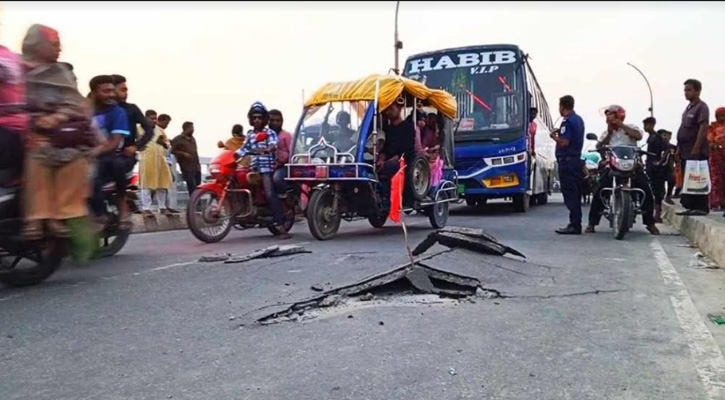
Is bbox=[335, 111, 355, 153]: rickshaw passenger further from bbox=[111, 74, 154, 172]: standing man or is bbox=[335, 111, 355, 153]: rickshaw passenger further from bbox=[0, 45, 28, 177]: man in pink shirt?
bbox=[0, 45, 28, 177]: man in pink shirt

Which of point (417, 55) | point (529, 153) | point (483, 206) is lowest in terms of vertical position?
point (483, 206)

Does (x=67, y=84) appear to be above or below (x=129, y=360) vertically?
above

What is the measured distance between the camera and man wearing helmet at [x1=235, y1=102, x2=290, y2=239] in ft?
28.9

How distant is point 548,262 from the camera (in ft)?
21.8

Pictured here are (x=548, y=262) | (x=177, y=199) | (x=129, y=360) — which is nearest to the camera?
(x=129, y=360)

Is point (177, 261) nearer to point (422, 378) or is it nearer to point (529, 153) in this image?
point (422, 378)

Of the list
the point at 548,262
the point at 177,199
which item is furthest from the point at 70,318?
the point at 177,199

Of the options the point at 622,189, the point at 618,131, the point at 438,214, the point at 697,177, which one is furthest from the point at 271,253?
the point at 697,177

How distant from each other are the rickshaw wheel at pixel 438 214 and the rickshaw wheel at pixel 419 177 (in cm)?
52

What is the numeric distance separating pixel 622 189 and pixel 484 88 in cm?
572

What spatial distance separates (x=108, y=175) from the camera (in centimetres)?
653

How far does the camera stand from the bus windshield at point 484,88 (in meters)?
13.8

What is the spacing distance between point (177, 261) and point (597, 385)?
4.71 metres

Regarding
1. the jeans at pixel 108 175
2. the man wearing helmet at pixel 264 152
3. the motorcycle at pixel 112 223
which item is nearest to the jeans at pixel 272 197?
the man wearing helmet at pixel 264 152
